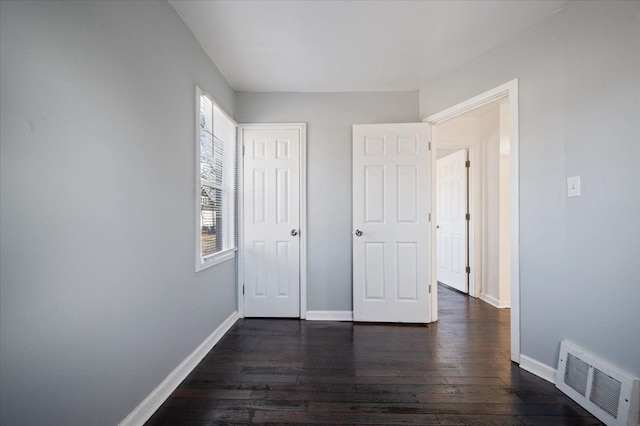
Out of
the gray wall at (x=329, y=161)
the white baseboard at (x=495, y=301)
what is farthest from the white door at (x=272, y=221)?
the white baseboard at (x=495, y=301)

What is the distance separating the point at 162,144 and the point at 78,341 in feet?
3.64

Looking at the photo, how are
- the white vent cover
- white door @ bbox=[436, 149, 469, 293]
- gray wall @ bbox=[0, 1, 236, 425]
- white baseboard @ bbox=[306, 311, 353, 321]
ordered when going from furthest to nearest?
white door @ bbox=[436, 149, 469, 293], white baseboard @ bbox=[306, 311, 353, 321], the white vent cover, gray wall @ bbox=[0, 1, 236, 425]

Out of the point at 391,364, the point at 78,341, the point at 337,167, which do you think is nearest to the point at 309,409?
the point at 391,364

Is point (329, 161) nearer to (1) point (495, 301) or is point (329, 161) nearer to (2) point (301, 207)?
(2) point (301, 207)

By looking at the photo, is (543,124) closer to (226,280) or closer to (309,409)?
(309,409)

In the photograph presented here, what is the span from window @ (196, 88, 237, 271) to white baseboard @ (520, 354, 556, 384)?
2.49 metres

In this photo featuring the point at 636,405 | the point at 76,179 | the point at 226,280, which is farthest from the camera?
the point at 226,280

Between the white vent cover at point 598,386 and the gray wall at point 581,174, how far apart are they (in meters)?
0.07

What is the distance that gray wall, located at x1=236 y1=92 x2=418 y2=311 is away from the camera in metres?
3.14

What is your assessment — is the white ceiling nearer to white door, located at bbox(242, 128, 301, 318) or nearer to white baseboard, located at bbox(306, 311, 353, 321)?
white door, located at bbox(242, 128, 301, 318)

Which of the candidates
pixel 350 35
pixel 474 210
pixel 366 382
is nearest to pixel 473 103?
pixel 350 35

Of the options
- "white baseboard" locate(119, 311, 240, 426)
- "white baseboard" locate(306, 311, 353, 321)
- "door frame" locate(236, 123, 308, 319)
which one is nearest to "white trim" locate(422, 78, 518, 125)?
"door frame" locate(236, 123, 308, 319)

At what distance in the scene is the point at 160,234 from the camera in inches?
68.2

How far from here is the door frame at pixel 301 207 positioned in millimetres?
3119
